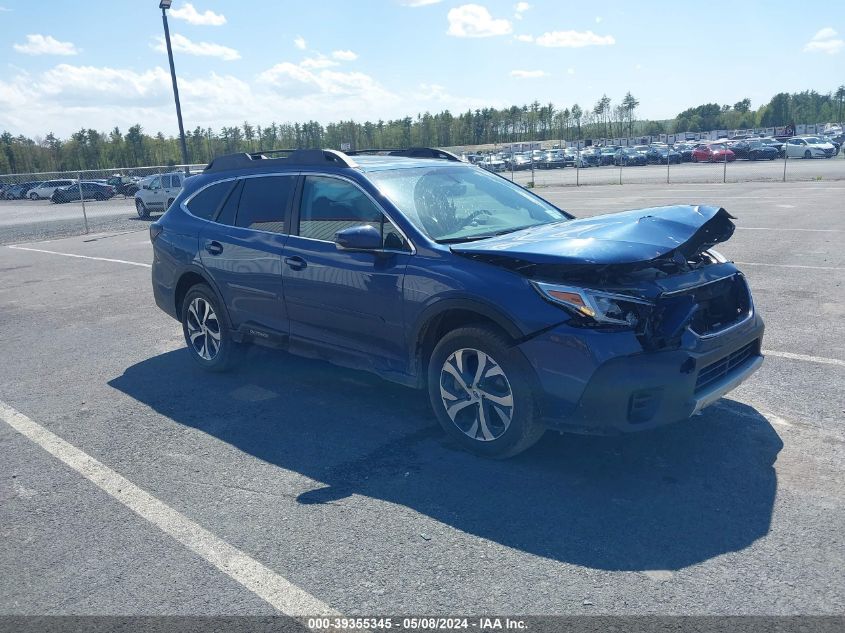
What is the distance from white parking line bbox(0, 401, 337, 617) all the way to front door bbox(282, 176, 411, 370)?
1.63m

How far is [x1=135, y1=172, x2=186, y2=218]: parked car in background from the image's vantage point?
25484 mm

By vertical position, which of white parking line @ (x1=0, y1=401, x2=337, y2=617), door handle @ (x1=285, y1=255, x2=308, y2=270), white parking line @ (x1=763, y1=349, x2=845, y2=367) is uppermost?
door handle @ (x1=285, y1=255, x2=308, y2=270)

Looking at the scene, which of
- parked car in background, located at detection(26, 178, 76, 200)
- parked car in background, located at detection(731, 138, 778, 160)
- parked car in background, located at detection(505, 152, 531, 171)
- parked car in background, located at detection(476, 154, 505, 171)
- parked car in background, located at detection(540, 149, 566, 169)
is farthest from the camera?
parked car in background, located at detection(540, 149, 566, 169)

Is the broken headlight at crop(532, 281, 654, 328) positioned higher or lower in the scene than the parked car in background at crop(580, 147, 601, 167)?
higher

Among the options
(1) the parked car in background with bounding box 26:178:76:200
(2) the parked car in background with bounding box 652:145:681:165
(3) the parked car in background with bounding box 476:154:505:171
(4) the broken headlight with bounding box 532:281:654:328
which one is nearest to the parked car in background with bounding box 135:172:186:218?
(4) the broken headlight with bounding box 532:281:654:328

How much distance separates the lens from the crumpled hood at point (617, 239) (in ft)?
12.8

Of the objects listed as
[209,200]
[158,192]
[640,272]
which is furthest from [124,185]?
[640,272]

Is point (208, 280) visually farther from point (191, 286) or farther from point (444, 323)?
point (444, 323)

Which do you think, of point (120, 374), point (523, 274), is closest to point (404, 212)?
point (523, 274)

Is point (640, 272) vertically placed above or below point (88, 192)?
above

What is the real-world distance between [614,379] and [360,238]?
1.80 meters

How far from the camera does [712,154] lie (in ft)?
163

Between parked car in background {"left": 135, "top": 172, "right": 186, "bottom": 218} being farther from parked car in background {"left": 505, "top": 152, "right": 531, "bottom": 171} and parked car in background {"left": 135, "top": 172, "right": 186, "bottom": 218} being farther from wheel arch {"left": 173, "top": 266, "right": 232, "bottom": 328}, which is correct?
parked car in background {"left": 505, "top": 152, "right": 531, "bottom": 171}

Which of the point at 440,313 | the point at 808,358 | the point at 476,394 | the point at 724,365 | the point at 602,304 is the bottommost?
the point at 808,358
